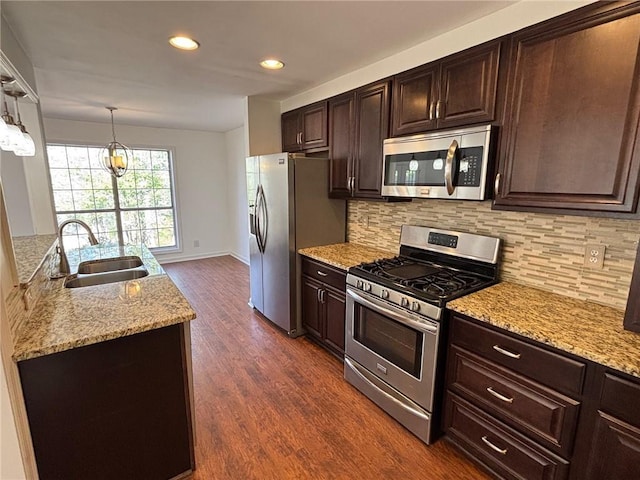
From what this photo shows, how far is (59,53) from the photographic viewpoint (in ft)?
7.12

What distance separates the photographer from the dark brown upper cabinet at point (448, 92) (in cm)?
172

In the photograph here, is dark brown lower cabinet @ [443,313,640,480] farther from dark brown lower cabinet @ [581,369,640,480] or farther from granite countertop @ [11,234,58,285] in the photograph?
granite countertop @ [11,234,58,285]

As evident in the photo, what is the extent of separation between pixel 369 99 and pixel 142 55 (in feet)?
5.45

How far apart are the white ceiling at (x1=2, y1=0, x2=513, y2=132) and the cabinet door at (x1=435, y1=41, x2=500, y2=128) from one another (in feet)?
0.69

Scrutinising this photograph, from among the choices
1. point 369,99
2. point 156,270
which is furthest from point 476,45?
point 156,270

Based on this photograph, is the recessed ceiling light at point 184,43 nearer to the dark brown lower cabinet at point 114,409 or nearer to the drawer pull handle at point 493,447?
the dark brown lower cabinet at point 114,409

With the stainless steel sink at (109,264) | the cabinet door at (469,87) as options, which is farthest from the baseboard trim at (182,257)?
the cabinet door at (469,87)

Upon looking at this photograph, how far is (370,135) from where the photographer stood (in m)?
2.44

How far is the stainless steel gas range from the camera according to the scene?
1751 mm

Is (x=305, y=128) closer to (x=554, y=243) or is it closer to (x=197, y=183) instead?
(x=554, y=243)

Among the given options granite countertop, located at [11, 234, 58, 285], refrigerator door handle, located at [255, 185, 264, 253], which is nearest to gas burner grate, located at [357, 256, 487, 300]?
refrigerator door handle, located at [255, 185, 264, 253]

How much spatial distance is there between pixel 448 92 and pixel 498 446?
1950 mm

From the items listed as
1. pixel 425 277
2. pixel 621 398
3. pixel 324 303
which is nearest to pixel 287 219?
pixel 324 303

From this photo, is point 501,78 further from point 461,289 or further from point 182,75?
point 182,75
